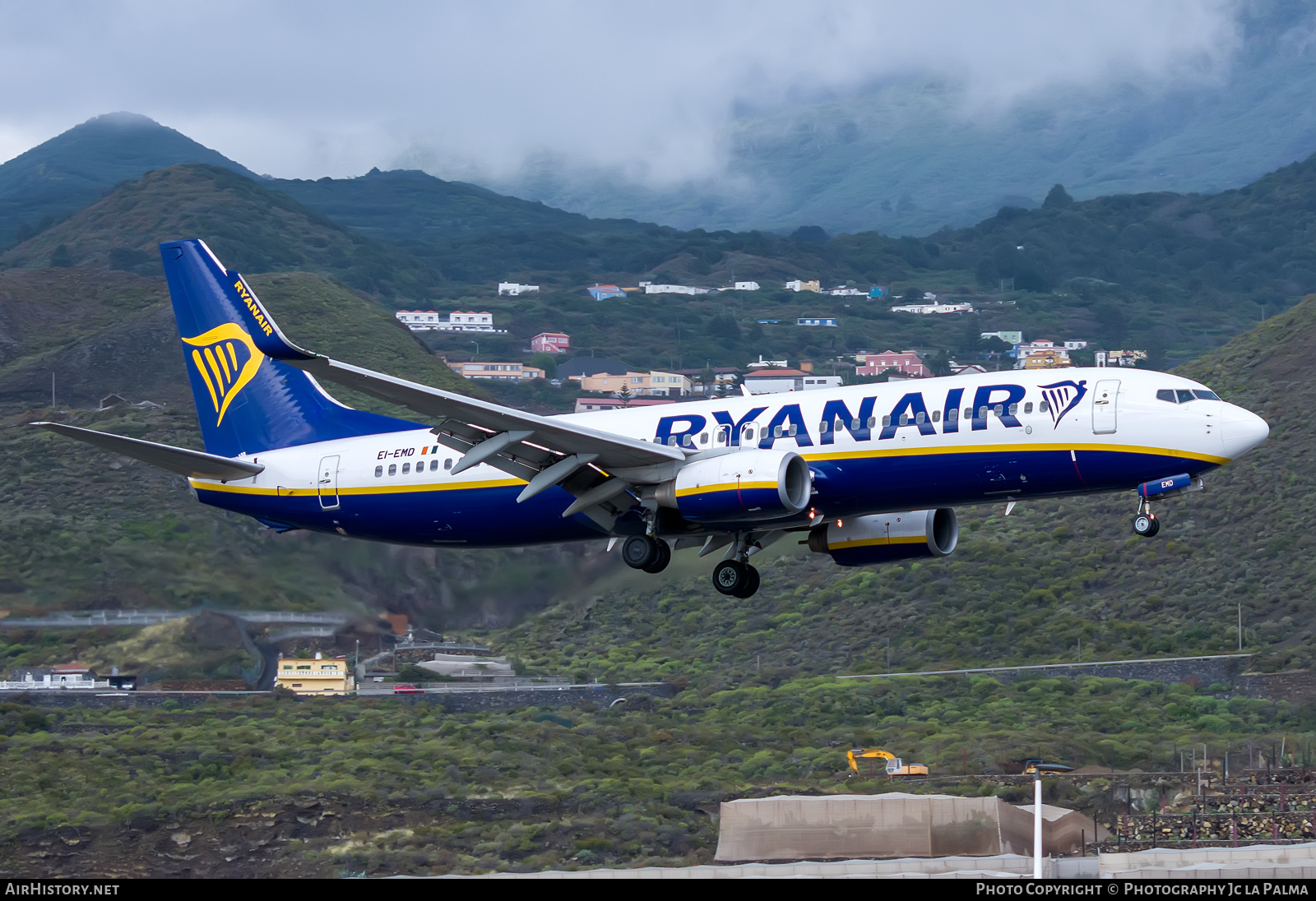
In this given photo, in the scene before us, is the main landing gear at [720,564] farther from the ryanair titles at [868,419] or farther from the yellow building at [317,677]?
the yellow building at [317,677]

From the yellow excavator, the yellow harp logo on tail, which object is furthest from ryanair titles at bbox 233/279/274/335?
the yellow excavator

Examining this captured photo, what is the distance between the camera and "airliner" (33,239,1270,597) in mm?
40094

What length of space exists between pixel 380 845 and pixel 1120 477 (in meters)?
38.1

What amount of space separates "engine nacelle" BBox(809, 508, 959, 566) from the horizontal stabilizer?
17514 mm

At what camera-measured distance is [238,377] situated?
52344 millimetres

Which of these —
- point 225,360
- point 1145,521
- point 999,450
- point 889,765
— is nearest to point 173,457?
point 225,360

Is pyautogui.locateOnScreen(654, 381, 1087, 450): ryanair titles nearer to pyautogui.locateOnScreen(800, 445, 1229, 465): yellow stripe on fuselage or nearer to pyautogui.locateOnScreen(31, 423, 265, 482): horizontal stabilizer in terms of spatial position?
pyautogui.locateOnScreen(800, 445, 1229, 465): yellow stripe on fuselage

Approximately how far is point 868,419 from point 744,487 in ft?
12.5

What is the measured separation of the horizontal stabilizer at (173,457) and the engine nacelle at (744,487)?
45.8ft

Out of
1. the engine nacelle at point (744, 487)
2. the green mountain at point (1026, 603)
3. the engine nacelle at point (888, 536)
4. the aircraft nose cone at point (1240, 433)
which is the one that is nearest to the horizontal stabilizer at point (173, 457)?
the engine nacelle at point (744, 487)

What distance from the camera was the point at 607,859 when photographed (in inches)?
2520

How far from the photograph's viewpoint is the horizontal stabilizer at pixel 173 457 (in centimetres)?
4070

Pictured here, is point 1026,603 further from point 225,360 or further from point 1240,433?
point 1240,433

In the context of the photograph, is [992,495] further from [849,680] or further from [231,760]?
[849,680]
